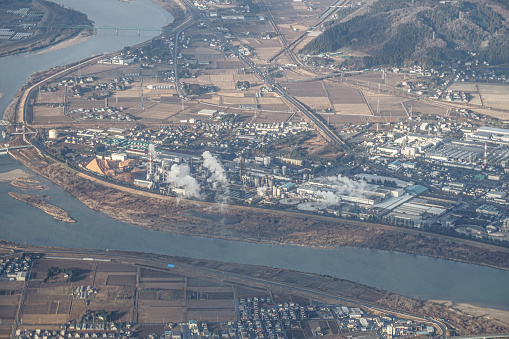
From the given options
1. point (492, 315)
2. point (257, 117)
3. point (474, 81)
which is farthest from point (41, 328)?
point (474, 81)


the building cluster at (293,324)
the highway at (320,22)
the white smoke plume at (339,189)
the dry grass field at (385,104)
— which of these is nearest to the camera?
the building cluster at (293,324)

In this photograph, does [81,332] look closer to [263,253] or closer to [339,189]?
[263,253]

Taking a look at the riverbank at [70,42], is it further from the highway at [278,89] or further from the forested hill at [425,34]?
the forested hill at [425,34]

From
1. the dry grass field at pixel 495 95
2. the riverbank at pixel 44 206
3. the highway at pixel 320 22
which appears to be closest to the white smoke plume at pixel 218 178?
the riverbank at pixel 44 206

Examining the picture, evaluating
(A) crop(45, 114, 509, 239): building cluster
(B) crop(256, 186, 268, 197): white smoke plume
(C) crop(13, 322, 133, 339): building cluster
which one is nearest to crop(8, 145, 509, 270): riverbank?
(A) crop(45, 114, 509, 239): building cluster

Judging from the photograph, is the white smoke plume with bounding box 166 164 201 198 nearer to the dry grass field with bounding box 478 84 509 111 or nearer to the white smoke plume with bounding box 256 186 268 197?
the white smoke plume with bounding box 256 186 268 197

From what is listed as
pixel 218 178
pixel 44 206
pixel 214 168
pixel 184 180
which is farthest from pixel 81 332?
pixel 214 168

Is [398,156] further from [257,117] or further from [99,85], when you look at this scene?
[99,85]
